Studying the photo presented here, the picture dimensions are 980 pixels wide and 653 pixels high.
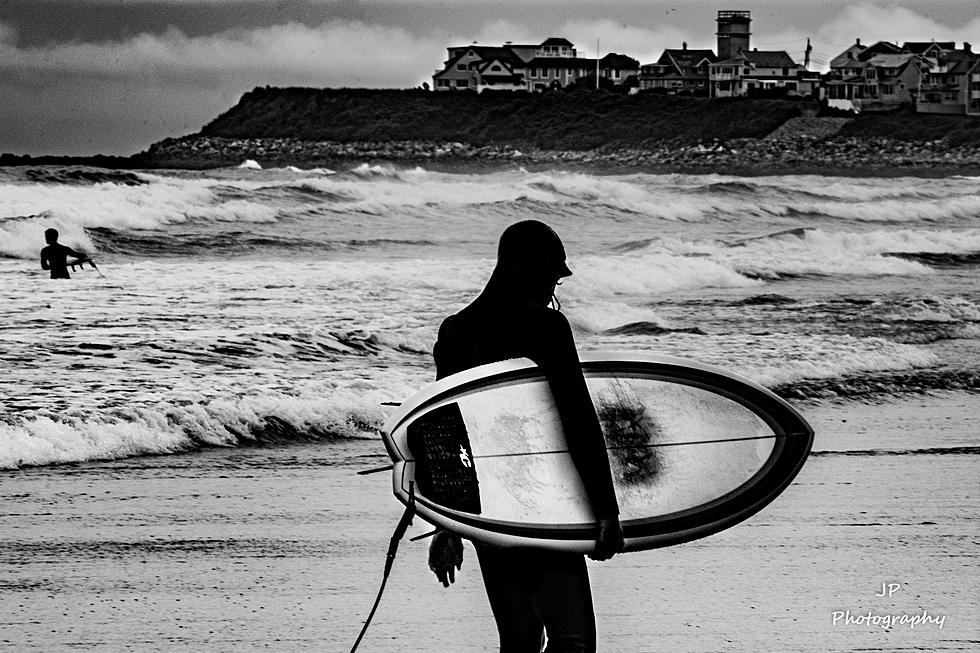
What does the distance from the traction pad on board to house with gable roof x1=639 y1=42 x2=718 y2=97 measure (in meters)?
22.4

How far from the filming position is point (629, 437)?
2.16 metres

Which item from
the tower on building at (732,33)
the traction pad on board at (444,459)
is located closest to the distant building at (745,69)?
the tower on building at (732,33)

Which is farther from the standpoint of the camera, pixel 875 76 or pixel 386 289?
pixel 875 76

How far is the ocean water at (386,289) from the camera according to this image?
620cm

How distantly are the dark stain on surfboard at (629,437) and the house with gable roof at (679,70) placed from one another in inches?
875

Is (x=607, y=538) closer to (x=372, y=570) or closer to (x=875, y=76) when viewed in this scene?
(x=372, y=570)

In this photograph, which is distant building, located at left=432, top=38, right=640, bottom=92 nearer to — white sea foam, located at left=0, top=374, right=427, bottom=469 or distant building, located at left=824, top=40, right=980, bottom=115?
distant building, located at left=824, top=40, right=980, bottom=115

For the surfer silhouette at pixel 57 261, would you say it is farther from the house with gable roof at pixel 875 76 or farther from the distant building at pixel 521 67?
the house with gable roof at pixel 875 76

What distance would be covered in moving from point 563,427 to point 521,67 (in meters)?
22.6

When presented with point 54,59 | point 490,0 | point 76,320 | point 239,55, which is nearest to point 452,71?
point 490,0

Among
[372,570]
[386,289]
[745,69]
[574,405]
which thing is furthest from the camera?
[745,69]

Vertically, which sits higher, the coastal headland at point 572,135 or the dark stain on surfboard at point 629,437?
the coastal headland at point 572,135

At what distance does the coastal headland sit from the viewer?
23.7 meters

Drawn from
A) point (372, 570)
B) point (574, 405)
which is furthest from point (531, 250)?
point (372, 570)
